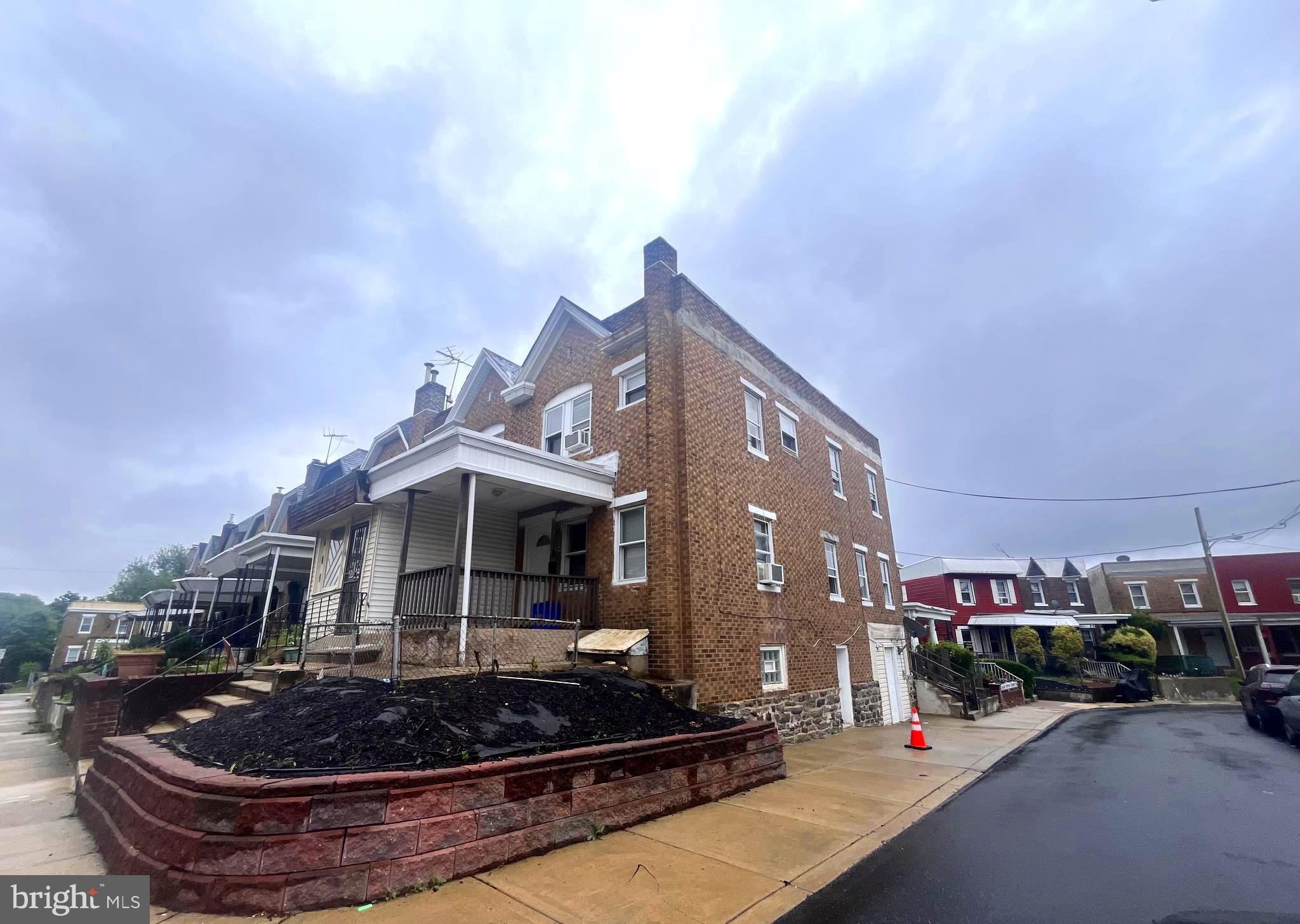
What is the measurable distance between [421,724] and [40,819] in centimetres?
478

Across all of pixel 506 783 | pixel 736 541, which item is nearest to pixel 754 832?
pixel 506 783

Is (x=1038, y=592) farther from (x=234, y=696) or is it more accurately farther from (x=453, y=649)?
(x=234, y=696)

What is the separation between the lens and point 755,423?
573 inches

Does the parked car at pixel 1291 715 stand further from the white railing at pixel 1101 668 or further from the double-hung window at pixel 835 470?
the white railing at pixel 1101 668

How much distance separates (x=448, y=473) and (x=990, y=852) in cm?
880

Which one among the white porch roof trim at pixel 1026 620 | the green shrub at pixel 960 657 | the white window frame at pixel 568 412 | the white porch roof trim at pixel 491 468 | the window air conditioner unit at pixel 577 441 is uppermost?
the white window frame at pixel 568 412

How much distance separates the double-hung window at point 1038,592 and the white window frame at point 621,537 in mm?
40225

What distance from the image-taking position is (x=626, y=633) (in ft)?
34.5

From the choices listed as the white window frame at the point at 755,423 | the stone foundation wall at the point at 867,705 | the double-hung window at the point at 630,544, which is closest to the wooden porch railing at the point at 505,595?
the double-hung window at the point at 630,544

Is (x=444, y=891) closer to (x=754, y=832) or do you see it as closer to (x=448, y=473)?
(x=754, y=832)

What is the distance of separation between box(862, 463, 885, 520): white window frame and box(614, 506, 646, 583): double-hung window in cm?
1203

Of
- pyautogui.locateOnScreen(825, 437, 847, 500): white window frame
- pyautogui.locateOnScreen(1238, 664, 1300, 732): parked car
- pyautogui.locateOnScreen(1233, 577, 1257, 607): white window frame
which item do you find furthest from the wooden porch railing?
pyautogui.locateOnScreen(1233, 577, 1257, 607): white window frame

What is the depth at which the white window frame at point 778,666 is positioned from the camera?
12164 millimetres

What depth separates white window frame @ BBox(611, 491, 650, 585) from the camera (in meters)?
11.3
